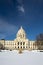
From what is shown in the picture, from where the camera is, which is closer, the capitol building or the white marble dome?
the white marble dome

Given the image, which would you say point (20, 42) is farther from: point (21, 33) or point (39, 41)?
point (39, 41)

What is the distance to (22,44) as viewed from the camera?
113 m

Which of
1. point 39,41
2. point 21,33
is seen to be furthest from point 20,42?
point 39,41

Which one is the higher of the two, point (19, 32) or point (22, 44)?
point (19, 32)

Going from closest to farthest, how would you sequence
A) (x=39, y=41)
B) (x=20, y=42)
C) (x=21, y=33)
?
(x=39, y=41)
(x=21, y=33)
(x=20, y=42)

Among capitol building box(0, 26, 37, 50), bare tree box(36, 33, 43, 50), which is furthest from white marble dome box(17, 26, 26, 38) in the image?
bare tree box(36, 33, 43, 50)

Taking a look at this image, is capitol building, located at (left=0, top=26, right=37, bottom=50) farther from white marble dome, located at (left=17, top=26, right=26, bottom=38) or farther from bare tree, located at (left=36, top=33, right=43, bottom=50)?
bare tree, located at (left=36, top=33, right=43, bottom=50)

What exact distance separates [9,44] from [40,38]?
4657 centimetres

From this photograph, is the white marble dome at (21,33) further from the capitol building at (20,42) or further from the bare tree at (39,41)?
the bare tree at (39,41)

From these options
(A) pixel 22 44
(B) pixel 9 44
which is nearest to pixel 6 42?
(B) pixel 9 44

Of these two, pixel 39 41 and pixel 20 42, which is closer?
pixel 39 41

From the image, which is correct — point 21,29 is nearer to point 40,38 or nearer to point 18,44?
point 18,44

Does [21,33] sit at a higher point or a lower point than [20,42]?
higher

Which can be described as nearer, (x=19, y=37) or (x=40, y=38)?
(x=40, y=38)
